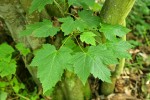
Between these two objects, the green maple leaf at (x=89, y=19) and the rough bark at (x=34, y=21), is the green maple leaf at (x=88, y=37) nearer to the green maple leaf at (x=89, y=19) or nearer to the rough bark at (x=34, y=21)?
the green maple leaf at (x=89, y=19)

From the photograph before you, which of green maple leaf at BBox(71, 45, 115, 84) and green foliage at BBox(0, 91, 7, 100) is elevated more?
green maple leaf at BBox(71, 45, 115, 84)

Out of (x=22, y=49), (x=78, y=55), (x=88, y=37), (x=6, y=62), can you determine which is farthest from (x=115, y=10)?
(x=6, y=62)

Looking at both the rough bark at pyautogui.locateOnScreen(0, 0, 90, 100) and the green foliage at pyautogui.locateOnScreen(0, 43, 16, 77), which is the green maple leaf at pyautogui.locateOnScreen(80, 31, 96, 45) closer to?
the rough bark at pyautogui.locateOnScreen(0, 0, 90, 100)

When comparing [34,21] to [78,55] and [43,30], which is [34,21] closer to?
[43,30]

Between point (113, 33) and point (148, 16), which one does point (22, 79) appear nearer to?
point (113, 33)

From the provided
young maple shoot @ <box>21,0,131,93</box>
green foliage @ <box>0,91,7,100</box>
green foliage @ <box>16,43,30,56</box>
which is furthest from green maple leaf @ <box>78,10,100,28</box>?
green foliage @ <box>0,91,7,100</box>
